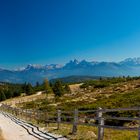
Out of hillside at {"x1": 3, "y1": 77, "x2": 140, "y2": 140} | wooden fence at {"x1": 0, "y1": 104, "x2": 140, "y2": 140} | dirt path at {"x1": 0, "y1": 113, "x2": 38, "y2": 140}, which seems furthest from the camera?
hillside at {"x1": 3, "y1": 77, "x2": 140, "y2": 140}

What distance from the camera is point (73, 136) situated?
765 inches

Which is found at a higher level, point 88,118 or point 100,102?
point 88,118

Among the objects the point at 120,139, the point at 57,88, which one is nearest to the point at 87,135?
the point at 120,139

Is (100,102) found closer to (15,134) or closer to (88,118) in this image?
(15,134)

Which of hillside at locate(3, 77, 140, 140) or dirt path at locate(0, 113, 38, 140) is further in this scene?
hillside at locate(3, 77, 140, 140)

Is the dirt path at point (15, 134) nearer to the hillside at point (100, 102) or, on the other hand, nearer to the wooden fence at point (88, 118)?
the hillside at point (100, 102)

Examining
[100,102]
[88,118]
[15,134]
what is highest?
[88,118]

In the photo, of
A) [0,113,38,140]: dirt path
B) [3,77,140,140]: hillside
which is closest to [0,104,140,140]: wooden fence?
[3,77,140,140]: hillside

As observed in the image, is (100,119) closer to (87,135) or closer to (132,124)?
(87,135)

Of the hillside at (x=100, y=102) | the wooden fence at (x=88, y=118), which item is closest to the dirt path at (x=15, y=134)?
the hillside at (x=100, y=102)

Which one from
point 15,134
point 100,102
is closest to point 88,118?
point 15,134

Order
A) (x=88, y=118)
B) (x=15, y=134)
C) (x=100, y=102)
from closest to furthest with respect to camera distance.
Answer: (x=88, y=118) → (x=15, y=134) → (x=100, y=102)

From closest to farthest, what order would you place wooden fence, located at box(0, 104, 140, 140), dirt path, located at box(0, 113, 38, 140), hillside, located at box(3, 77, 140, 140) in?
wooden fence, located at box(0, 104, 140, 140), dirt path, located at box(0, 113, 38, 140), hillside, located at box(3, 77, 140, 140)

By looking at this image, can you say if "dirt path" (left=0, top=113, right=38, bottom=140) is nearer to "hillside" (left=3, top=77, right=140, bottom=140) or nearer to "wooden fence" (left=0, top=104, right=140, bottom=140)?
"hillside" (left=3, top=77, right=140, bottom=140)
